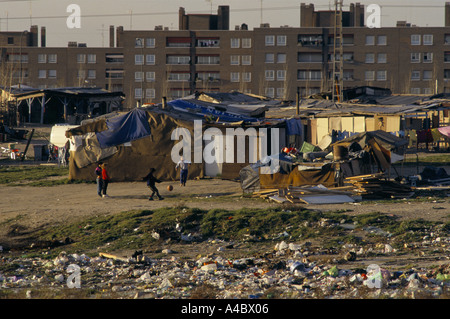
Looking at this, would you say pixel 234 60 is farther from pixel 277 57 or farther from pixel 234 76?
pixel 277 57

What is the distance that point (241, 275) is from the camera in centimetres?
1388

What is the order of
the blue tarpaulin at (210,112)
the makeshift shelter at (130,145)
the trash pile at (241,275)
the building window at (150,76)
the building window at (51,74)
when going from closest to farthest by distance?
the trash pile at (241,275)
the makeshift shelter at (130,145)
the blue tarpaulin at (210,112)
the building window at (150,76)
the building window at (51,74)

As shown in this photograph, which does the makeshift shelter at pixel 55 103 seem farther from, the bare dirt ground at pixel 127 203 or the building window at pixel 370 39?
the building window at pixel 370 39

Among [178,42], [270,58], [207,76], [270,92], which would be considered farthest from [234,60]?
[178,42]

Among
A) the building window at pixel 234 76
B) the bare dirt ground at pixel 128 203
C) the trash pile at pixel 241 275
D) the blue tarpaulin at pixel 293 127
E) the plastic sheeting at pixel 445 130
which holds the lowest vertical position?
the trash pile at pixel 241 275

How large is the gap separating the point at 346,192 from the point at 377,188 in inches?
40.0

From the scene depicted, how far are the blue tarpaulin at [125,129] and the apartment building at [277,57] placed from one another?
6628cm

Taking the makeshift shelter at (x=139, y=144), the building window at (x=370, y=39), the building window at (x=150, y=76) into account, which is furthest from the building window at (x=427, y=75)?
the makeshift shelter at (x=139, y=144)

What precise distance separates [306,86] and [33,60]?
47051mm

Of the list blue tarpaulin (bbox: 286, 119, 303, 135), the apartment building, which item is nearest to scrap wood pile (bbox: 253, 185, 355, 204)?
blue tarpaulin (bbox: 286, 119, 303, 135)

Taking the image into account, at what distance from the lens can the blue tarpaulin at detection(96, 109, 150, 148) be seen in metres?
28.5

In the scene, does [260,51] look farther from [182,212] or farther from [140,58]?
[182,212]

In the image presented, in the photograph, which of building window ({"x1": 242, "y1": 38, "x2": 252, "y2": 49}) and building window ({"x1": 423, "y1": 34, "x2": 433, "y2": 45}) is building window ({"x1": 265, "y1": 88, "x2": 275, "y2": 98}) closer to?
building window ({"x1": 242, "y1": 38, "x2": 252, "y2": 49})

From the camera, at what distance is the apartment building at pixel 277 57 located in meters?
100
